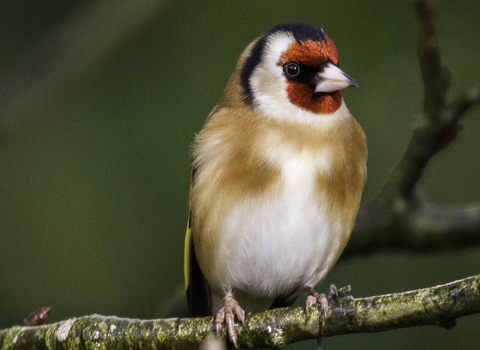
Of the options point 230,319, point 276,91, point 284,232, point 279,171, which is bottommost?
point 230,319

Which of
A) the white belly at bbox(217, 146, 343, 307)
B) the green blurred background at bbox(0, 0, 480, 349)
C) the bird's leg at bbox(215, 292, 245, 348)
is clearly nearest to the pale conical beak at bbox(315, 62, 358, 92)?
the white belly at bbox(217, 146, 343, 307)

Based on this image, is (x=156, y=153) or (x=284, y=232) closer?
(x=284, y=232)

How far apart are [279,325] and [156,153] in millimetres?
2455

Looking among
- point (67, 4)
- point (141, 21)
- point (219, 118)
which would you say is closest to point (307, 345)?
point (219, 118)

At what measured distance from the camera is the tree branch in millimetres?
1727

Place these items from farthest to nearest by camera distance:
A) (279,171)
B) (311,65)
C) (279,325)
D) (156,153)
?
(156,153) < (311,65) < (279,171) < (279,325)

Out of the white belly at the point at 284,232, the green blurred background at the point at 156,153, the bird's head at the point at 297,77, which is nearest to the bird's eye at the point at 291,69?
the bird's head at the point at 297,77

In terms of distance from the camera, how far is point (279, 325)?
1.96 m

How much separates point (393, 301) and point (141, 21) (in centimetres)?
238

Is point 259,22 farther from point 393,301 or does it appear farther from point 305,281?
point 393,301

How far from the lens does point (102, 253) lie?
4309mm

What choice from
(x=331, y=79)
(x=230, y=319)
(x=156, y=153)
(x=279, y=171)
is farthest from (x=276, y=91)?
(x=156, y=153)

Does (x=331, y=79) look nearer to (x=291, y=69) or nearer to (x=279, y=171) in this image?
(x=291, y=69)

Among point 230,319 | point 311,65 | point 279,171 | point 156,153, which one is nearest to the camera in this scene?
point 230,319
